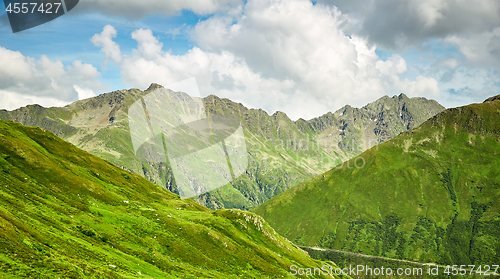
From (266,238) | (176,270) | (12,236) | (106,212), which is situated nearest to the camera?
(12,236)

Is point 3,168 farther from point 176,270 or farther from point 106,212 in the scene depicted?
point 176,270

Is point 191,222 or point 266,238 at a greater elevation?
point 191,222

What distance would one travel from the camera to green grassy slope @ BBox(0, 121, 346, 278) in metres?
38.5

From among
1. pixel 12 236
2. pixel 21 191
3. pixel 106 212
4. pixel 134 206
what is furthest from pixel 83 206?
pixel 12 236

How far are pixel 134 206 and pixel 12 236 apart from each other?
57144mm

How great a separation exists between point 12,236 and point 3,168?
47886mm

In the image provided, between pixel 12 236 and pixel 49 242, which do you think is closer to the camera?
pixel 12 236

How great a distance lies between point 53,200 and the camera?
68938mm

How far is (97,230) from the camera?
63.0 m

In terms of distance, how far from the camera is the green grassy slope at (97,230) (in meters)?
38.5

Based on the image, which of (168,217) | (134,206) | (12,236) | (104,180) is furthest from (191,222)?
(12,236)

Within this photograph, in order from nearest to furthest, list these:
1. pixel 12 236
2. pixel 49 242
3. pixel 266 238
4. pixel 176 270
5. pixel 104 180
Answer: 1. pixel 12 236
2. pixel 49 242
3. pixel 176 270
4. pixel 104 180
5. pixel 266 238

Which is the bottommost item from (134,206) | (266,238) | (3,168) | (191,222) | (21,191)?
(266,238)

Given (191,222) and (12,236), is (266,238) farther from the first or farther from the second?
(12,236)
